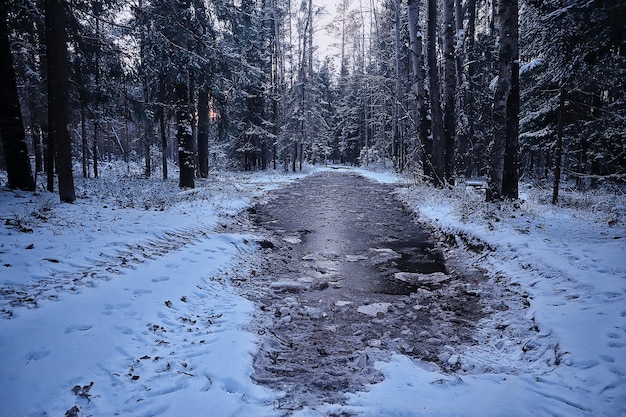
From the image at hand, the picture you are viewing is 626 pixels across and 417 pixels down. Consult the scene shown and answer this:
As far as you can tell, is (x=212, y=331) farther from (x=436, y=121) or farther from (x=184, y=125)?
(x=436, y=121)

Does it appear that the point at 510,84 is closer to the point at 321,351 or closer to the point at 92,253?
the point at 321,351

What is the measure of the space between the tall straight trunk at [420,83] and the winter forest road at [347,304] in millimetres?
5941

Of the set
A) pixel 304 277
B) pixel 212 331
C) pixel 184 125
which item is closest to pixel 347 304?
pixel 304 277

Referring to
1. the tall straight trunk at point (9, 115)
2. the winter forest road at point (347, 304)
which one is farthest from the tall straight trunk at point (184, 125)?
the winter forest road at point (347, 304)

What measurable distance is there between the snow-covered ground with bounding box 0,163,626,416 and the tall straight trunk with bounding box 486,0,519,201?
1761mm

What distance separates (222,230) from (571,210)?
27.3ft

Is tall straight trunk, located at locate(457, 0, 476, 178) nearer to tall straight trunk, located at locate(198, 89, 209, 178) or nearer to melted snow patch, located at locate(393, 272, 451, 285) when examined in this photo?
tall straight trunk, located at locate(198, 89, 209, 178)

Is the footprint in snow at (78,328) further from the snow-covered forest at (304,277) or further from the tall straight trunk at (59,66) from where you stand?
the tall straight trunk at (59,66)

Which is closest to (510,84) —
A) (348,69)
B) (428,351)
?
(428,351)

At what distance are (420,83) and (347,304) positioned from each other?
1153cm

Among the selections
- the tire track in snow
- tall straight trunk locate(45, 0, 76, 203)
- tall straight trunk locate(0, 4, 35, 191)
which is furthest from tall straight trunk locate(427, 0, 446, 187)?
tall straight trunk locate(0, 4, 35, 191)

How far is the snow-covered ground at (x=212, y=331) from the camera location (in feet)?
8.56

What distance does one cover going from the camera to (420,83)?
44.6ft

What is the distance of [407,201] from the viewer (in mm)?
12992
